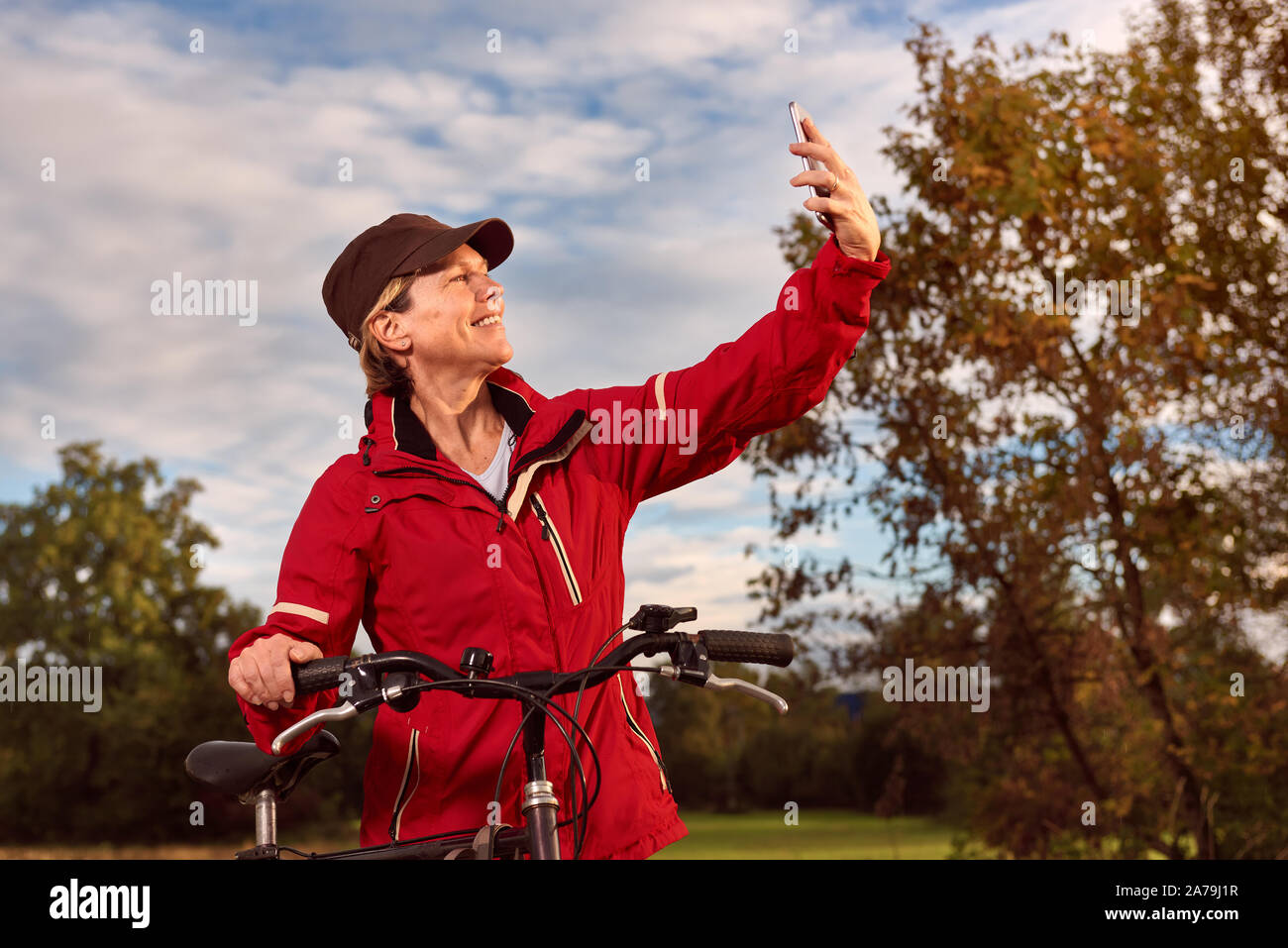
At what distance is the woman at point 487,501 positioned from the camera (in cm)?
262

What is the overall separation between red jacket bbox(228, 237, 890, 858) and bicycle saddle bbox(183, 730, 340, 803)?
0.09 metres

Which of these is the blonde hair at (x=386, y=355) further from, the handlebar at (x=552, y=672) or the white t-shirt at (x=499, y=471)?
the handlebar at (x=552, y=672)

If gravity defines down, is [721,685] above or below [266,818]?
above

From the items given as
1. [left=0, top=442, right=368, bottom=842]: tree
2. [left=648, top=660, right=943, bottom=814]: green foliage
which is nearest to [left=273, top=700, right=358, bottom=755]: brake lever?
[left=648, top=660, right=943, bottom=814]: green foliage

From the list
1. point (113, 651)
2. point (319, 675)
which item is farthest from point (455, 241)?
point (113, 651)

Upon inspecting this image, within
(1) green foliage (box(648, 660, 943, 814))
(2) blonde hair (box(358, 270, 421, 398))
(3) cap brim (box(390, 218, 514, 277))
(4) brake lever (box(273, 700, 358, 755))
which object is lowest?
(1) green foliage (box(648, 660, 943, 814))

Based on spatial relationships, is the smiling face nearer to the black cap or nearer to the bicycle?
the black cap

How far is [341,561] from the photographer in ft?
8.78

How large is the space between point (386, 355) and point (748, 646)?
1.46 meters

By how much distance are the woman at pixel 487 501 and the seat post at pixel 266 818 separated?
0.18 meters

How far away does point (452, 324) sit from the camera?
9.71ft

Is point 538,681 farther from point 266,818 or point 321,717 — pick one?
point 266,818

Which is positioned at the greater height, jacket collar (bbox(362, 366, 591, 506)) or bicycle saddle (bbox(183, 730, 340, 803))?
jacket collar (bbox(362, 366, 591, 506))

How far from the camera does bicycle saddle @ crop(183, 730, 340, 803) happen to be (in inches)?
99.7
